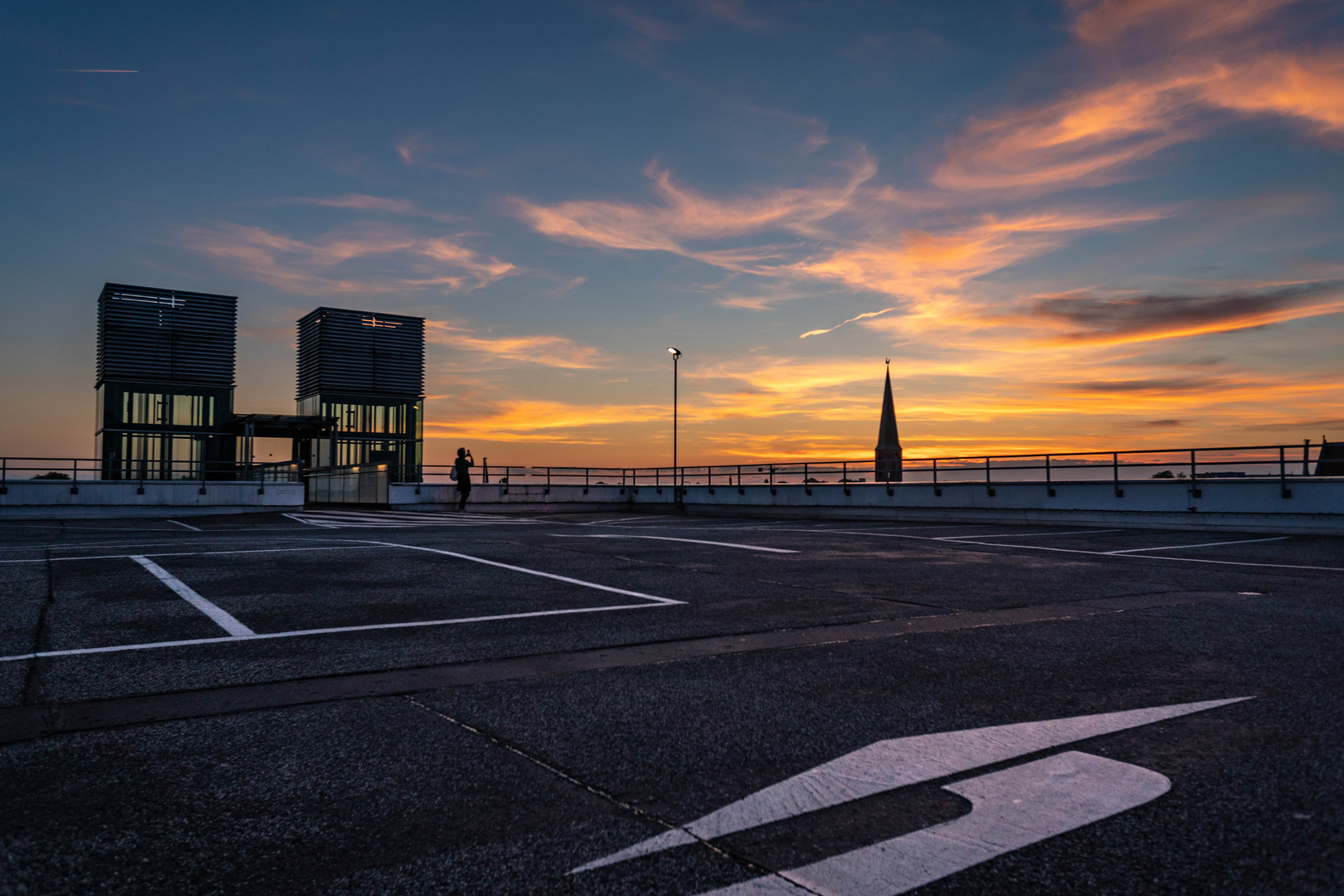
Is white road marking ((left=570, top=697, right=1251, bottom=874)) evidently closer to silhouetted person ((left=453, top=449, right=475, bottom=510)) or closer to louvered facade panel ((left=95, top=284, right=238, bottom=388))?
silhouetted person ((left=453, top=449, right=475, bottom=510))

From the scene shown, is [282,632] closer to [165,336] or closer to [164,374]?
[164,374]

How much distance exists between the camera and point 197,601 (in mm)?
7230

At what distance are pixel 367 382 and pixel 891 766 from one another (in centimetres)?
9581

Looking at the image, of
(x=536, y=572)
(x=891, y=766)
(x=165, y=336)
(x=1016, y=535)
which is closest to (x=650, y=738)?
(x=891, y=766)

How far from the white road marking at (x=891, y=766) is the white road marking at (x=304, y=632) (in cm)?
377

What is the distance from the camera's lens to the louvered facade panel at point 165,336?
76.8m

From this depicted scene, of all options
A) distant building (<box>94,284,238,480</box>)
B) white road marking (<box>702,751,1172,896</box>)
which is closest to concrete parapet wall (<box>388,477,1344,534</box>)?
white road marking (<box>702,751,1172,896</box>)

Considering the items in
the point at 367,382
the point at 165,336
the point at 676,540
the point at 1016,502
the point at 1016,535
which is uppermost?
the point at 165,336

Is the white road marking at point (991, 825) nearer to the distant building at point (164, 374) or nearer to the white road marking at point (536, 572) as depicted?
the white road marking at point (536, 572)

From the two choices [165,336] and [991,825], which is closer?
[991,825]

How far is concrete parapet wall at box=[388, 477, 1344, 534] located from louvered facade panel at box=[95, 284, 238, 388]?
55.2 meters

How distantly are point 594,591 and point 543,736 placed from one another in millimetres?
4518

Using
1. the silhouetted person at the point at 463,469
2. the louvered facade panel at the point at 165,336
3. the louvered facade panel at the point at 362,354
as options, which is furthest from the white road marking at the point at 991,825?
the louvered facade panel at the point at 362,354

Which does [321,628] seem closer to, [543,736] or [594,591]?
[594,591]
